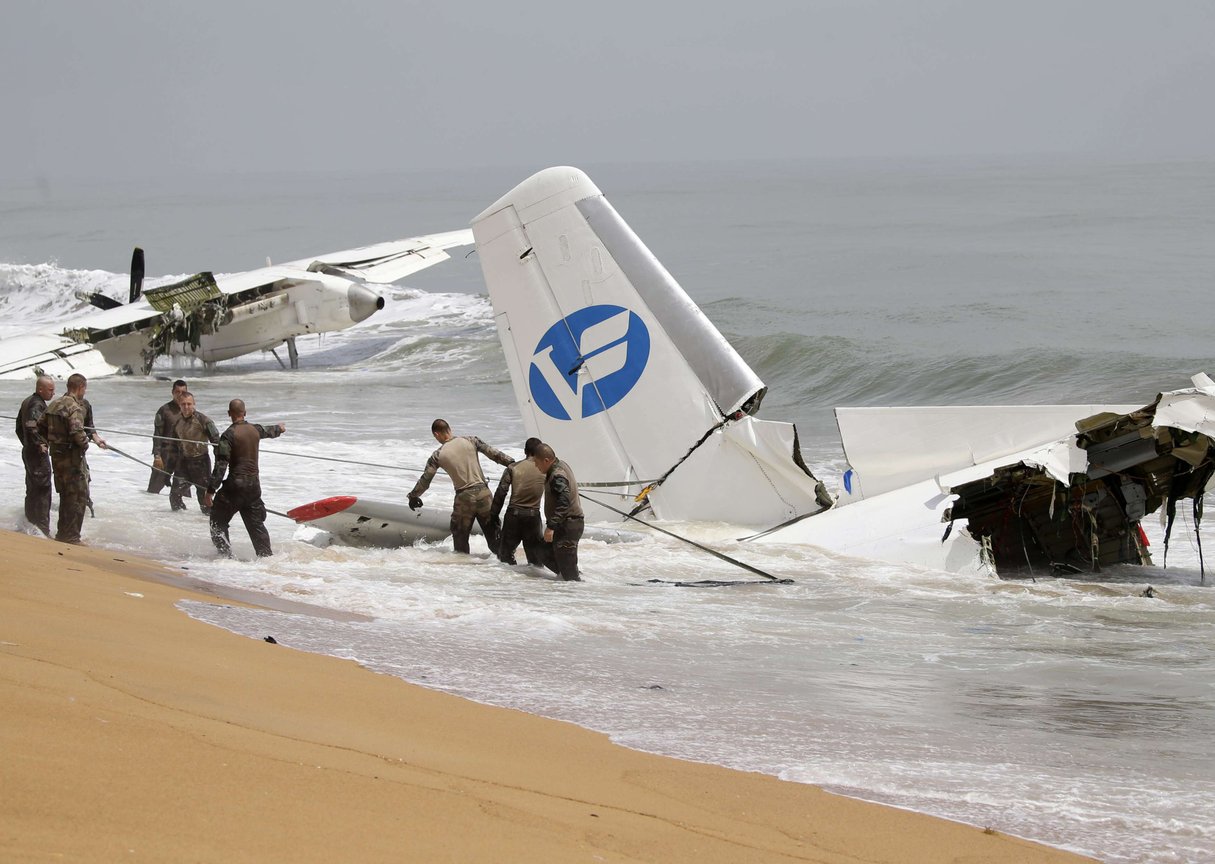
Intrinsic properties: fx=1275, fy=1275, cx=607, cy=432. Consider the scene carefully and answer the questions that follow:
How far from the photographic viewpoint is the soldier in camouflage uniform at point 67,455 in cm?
936

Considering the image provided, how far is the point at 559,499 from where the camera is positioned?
8453mm

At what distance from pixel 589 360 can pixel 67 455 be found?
3913 mm

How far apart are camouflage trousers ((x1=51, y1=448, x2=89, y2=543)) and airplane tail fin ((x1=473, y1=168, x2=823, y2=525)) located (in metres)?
3.31

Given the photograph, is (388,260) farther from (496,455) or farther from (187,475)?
(496,455)

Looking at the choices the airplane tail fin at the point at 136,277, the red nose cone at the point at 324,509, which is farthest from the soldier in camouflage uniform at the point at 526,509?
the airplane tail fin at the point at 136,277

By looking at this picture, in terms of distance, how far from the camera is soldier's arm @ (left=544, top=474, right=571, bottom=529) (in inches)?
331

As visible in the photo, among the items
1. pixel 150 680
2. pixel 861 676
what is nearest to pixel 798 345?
pixel 861 676

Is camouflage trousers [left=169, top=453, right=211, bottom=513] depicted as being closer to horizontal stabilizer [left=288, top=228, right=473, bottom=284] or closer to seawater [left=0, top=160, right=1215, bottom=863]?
seawater [left=0, top=160, right=1215, bottom=863]

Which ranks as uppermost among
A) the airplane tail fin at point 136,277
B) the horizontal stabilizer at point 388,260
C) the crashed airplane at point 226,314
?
the horizontal stabilizer at point 388,260

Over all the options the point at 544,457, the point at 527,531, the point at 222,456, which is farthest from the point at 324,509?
the point at 544,457

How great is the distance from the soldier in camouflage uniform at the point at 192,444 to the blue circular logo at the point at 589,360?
3486mm

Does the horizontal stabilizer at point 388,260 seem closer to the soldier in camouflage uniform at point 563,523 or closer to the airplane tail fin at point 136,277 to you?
the airplane tail fin at point 136,277

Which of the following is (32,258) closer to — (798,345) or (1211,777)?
(798,345)

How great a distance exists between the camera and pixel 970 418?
8.71m
